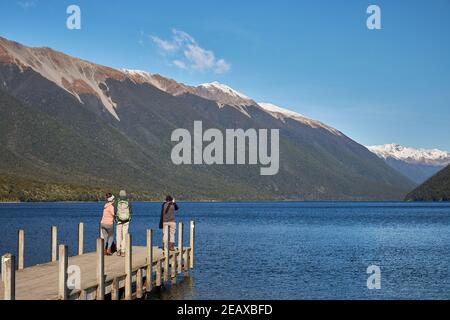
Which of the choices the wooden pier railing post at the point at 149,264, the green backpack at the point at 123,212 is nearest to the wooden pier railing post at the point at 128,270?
the wooden pier railing post at the point at 149,264

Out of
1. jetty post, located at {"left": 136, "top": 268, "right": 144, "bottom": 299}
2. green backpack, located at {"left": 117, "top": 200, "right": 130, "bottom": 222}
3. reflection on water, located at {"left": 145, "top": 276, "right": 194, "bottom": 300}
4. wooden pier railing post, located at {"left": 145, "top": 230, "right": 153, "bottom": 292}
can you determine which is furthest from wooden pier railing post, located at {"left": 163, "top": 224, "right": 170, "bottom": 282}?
jetty post, located at {"left": 136, "top": 268, "right": 144, "bottom": 299}

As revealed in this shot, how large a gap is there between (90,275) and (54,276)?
1620 millimetres

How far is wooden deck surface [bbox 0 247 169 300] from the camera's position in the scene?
2694cm

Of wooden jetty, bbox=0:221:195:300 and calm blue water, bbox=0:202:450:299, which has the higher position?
wooden jetty, bbox=0:221:195:300

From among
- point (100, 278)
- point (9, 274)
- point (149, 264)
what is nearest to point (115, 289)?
point (100, 278)

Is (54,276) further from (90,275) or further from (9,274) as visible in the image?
(9,274)

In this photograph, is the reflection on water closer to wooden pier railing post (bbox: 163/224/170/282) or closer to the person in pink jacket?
wooden pier railing post (bbox: 163/224/170/282)

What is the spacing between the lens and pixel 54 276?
3184 centimetres

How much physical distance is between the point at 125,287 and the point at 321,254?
108ft

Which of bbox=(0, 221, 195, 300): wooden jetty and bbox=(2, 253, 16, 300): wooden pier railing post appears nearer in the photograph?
bbox=(2, 253, 16, 300): wooden pier railing post
